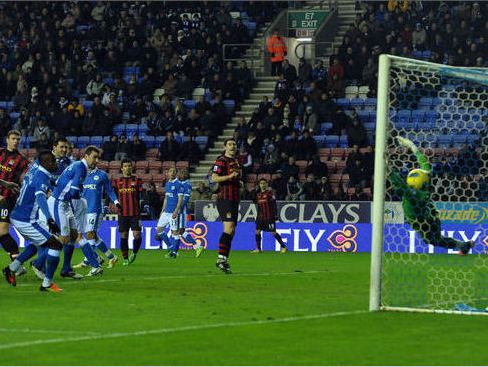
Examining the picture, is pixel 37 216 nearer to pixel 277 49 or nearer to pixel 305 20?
pixel 277 49

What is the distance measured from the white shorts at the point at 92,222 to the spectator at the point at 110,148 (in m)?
13.7

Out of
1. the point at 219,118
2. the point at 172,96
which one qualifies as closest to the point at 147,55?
the point at 172,96

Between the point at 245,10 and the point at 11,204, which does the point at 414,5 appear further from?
the point at 11,204

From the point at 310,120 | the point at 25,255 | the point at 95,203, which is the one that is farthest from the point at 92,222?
the point at 310,120

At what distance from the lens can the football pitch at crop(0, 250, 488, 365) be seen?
912 cm

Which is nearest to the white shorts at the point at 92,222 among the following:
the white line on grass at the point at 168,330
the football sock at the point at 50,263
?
the football sock at the point at 50,263

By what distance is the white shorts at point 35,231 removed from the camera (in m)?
14.6

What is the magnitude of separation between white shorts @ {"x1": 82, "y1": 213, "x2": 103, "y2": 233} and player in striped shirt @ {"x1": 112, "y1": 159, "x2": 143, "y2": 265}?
2706 millimetres

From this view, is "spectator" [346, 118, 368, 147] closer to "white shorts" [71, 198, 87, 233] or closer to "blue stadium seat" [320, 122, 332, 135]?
"blue stadium seat" [320, 122, 332, 135]

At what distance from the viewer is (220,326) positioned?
11.0 metres

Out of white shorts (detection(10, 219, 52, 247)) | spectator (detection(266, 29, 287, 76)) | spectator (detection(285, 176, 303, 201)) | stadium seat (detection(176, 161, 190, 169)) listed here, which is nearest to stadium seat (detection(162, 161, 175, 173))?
stadium seat (detection(176, 161, 190, 169))

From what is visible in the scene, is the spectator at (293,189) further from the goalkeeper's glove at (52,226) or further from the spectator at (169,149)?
the goalkeeper's glove at (52,226)

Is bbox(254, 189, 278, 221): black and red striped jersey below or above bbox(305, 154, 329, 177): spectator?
below

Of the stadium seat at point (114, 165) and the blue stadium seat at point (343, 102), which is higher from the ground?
the blue stadium seat at point (343, 102)
